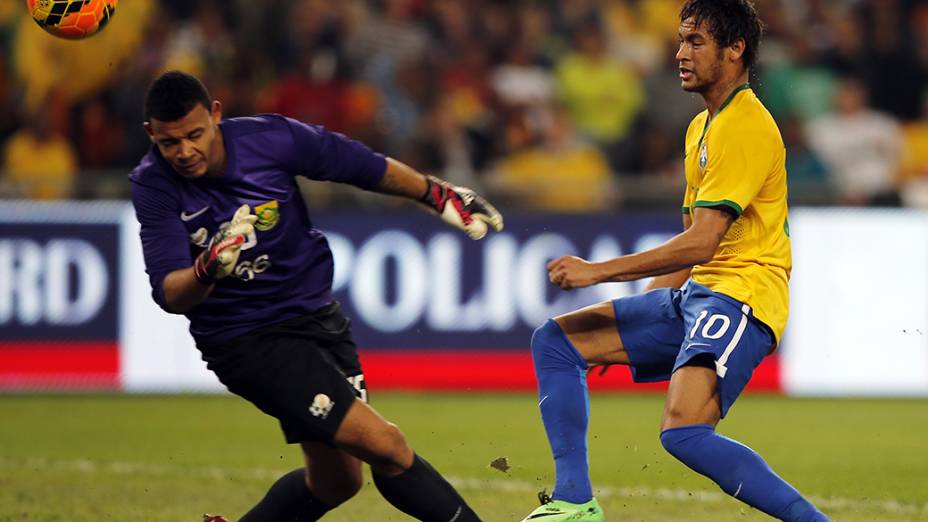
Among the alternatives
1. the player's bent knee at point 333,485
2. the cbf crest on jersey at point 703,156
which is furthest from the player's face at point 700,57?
the player's bent knee at point 333,485

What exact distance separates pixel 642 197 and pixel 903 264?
7.05ft

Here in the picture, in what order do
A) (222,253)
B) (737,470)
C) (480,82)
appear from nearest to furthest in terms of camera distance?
(222,253)
(737,470)
(480,82)

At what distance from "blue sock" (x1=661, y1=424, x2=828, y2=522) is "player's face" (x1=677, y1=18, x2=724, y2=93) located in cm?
129

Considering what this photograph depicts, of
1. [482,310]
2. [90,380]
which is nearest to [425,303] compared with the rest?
Result: [482,310]

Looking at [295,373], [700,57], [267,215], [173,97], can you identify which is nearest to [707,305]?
[700,57]

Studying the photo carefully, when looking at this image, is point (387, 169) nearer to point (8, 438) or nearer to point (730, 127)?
point (730, 127)

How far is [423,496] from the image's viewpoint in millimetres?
5422

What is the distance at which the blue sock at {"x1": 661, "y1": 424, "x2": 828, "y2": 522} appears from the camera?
5219mm

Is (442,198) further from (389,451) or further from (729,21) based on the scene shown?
(729,21)

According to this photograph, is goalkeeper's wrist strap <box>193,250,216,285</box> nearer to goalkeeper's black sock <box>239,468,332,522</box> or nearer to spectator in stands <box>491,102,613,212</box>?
goalkeeper's black sock <box>239,468,332,522</box>

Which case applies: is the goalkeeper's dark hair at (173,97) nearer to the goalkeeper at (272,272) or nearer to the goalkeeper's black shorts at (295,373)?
the goalkeeper at (272,272)

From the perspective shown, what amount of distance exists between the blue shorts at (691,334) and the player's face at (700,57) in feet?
2.58

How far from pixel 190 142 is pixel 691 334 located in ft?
6.40

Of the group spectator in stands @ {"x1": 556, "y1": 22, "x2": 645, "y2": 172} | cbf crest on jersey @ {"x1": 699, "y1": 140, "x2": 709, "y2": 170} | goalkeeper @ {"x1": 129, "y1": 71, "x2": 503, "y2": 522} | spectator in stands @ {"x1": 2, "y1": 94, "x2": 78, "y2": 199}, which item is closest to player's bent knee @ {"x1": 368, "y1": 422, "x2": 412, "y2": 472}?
goalkeeper @ {"x1": 129, "y1": 71, "x2": 503, "y2": 522}
